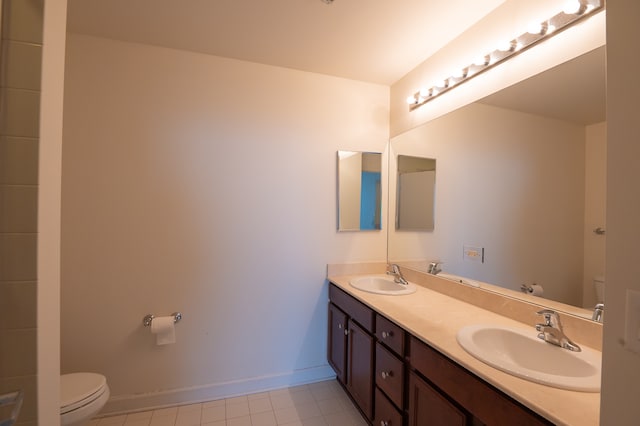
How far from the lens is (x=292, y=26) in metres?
1.64

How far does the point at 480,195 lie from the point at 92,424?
2.74m

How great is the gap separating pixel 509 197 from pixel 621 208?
1.04 meters

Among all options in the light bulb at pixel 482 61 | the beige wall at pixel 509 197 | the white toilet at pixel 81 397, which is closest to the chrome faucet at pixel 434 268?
the beige wall at pixel 509 197

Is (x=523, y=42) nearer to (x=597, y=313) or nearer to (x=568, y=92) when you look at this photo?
(x=568, y=92)

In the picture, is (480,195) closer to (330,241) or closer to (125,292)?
(330,241)

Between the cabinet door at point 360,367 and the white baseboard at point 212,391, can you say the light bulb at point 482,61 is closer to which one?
the cabinet door at point 360,367

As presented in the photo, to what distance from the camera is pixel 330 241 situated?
2238 mm

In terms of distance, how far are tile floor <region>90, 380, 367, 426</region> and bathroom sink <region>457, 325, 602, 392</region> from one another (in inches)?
40.8

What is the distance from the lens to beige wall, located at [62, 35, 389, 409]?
1769 millimetres

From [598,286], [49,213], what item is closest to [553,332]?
[598,286]

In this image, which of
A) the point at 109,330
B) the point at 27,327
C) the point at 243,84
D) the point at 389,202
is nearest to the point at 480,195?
the point at 389,202

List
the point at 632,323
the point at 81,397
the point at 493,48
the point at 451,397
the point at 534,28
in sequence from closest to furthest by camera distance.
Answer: the point at 632,323 → the point at 451,397 → the point at 534,28 → the point at 81,397 → the point at 493,48

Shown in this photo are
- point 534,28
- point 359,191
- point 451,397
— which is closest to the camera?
point 451,397

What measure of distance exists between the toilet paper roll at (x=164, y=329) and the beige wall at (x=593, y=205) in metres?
2.19
